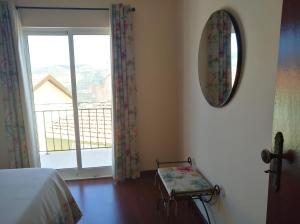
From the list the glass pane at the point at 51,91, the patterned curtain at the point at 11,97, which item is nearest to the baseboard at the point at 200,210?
the glass pane at the point at 51,91

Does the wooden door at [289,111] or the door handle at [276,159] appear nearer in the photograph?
the wooden door at [289,111]

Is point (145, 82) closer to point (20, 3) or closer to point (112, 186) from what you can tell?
point (112, 186)

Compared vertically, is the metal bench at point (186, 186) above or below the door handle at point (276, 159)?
below

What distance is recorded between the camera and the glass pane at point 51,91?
121 inches

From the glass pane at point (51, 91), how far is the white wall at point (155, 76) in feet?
1.87

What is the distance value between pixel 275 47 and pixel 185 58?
172 cm

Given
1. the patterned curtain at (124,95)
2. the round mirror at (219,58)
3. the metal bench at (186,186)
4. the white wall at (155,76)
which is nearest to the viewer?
the round mirror at (219,58)

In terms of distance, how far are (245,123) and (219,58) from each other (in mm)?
632

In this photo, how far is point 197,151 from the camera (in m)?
2.48

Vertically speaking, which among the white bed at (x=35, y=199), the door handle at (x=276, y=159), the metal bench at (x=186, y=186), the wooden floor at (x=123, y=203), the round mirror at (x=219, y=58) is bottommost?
the wooden floor at (x=123, y=203)

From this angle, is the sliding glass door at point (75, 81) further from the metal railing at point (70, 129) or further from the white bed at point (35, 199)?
the white bed at point (35, 199)

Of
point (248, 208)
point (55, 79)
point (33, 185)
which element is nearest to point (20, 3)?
point (55, 79)

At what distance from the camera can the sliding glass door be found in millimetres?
3082

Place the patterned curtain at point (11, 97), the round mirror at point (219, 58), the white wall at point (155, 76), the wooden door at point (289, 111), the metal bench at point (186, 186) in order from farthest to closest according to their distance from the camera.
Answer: the white wall at point (155, 76) → the patterned curtain at point (11, 97) → the metal bench at point (186, 186) → the round mirror at point (219, 58) → the wooden door at point (289, 111)
